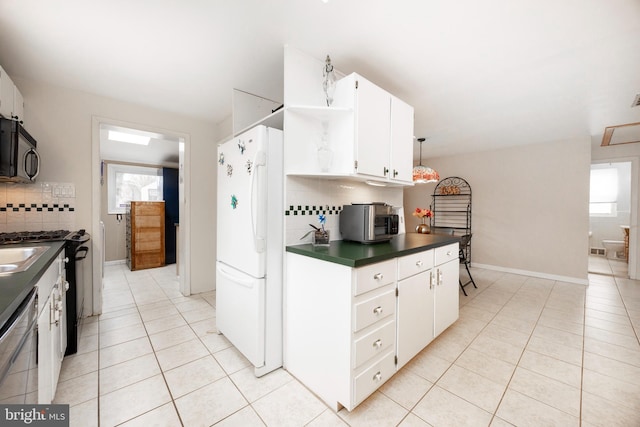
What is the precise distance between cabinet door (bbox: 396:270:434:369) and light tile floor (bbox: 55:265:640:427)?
174 mm

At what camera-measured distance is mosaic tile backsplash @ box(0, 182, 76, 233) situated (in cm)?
235

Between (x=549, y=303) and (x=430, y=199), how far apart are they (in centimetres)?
303

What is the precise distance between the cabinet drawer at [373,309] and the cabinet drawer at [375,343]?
8 cm

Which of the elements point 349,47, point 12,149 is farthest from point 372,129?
point 12,149

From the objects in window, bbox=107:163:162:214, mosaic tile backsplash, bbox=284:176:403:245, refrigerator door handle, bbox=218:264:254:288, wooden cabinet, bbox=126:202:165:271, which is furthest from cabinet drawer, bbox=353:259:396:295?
window, bbox=107:163:162:214

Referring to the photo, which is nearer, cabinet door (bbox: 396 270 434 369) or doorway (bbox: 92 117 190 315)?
cabinet door (bbox: 396 270 434 369)

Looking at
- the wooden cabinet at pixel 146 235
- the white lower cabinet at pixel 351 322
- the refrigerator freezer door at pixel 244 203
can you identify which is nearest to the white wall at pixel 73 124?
→ the refrigerator freezer door at pixel 244 203

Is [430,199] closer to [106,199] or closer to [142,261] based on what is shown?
Result: [142,261]

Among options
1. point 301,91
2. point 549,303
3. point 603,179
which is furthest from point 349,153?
point 603,179

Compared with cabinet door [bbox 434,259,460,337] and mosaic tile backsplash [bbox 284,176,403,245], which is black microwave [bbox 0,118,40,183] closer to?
mosaic tile backsplash [bbox 284,176,403,245]

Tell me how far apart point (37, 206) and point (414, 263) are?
3.58 meters

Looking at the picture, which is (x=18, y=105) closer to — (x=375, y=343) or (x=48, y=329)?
(x=48, y=329)

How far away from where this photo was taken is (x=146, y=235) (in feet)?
15.4

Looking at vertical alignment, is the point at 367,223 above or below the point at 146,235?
above
